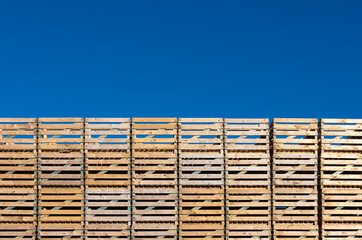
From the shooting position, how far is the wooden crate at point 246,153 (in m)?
14.2

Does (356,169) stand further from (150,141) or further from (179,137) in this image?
(150,141)

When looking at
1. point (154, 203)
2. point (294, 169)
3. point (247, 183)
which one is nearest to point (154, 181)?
point (154, 203)

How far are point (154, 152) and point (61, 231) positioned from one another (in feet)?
12.9

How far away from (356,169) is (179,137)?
6.01 meters

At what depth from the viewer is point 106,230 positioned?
13945mm

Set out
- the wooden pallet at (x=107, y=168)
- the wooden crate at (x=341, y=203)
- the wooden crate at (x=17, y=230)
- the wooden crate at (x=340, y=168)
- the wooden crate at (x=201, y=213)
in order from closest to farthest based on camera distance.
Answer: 1. the wooden crate at (x=17, y=230)
2. the wooden crate at (x=201, y=213)
3. the wooden pallet at (x=107, y=168)
4. the wooden crate at (x=341, y=203)
5. the wooden crate at (x=340, y=168)

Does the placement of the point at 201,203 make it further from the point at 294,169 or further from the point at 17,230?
the point at 17,230

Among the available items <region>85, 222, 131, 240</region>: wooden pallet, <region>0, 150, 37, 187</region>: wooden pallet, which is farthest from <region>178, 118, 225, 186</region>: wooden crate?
<region>0, 150, 37, 187</region>: wooden pallet

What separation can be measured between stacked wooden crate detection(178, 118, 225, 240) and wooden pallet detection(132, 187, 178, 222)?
0.88 feet

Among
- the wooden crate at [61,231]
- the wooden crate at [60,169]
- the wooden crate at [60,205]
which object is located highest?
the wooden crate at [60,169]

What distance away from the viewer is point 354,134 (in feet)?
47.6

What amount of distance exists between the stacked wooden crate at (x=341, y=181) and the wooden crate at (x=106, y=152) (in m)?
6.55

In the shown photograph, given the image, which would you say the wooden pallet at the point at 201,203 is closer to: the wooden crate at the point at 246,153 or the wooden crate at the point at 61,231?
the wooden crate at the point at 246,153

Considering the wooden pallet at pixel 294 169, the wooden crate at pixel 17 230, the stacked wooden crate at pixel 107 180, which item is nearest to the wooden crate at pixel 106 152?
the stacked wooden crate at pixel 107 180
